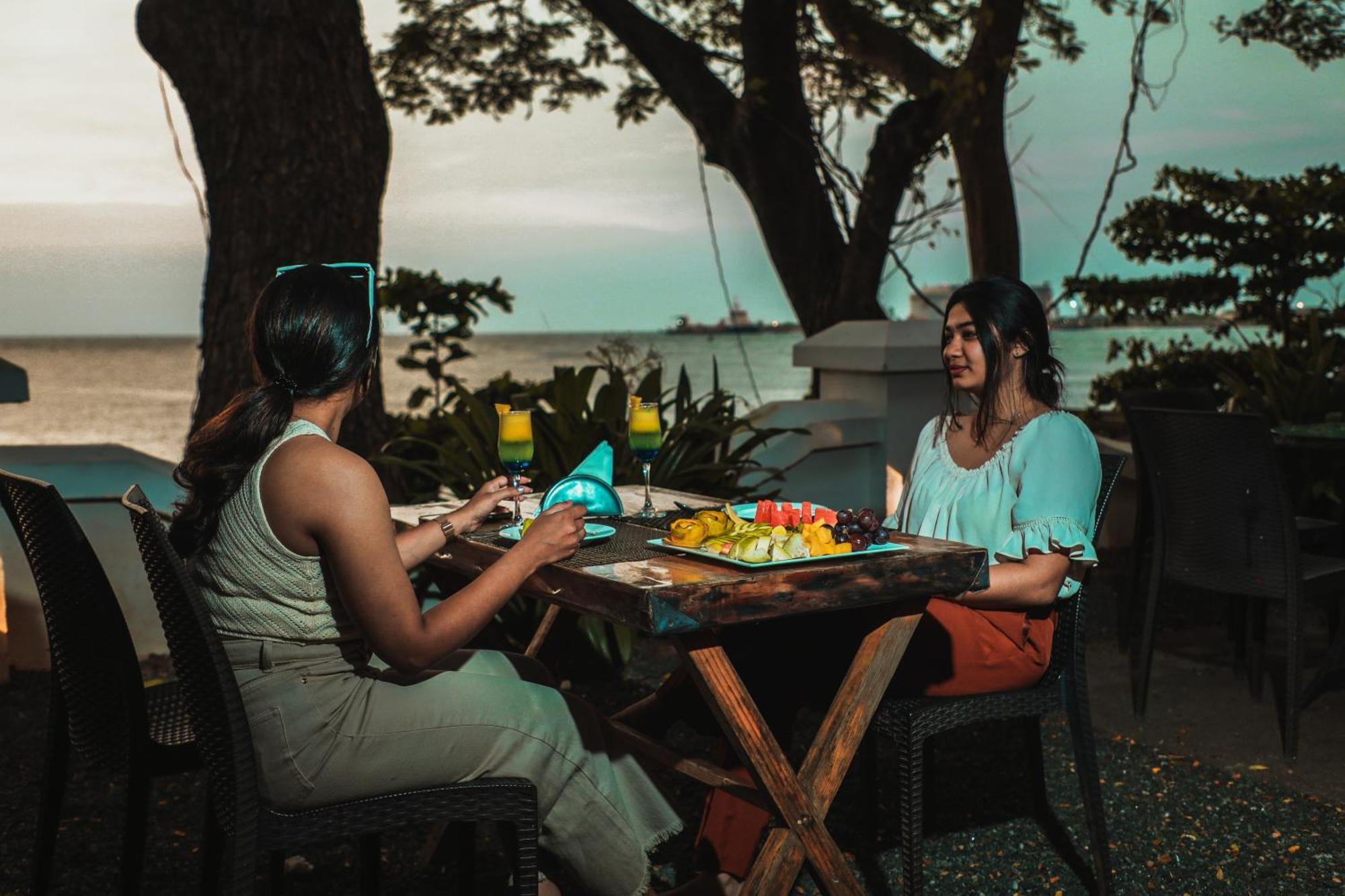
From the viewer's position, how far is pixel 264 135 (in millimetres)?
5309

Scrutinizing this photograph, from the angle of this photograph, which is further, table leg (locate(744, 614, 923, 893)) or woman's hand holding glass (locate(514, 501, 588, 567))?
table leg (locate(744, 614, 923, 893))

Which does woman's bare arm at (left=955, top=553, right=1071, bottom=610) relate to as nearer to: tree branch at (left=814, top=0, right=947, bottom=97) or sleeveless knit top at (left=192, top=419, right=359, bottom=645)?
sleeveless knit top at (left=192, top=419, right=359, bottom=645)

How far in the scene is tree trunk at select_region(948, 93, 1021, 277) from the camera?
8.29m

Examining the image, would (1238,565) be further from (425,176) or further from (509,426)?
(425,176)

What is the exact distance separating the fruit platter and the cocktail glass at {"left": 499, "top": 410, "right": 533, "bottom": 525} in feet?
1.37

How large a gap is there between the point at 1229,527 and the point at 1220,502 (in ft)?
0.28

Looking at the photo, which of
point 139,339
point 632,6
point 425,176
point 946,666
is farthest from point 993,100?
point 139,339

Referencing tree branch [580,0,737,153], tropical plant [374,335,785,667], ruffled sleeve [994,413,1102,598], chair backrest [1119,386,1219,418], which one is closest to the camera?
ruffled sleeve [994,413,1102,598]

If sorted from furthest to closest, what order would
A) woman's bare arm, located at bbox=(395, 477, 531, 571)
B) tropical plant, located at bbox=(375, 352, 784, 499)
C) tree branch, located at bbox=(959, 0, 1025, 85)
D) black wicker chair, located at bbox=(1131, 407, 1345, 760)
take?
tree branch, located at bbox=(959, 0, 1025, 85), tropical plant, located at bbox=(375, 352, 784, 499), black wicker chair, located at bbox=(1131, 407, 1345, 760), woman's bare arm, located at bbox=(395, 477, 531, 571)

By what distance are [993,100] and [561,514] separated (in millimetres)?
6736

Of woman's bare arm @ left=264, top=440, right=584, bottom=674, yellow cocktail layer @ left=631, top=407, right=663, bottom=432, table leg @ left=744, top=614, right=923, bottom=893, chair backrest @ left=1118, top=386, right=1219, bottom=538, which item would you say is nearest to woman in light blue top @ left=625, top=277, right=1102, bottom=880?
table leg @ left=744, top=614, right=923, bottom=893

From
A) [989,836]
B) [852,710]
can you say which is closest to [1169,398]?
[989,836]

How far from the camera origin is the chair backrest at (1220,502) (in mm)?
3924

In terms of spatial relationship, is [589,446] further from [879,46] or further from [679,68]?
[879,46]
